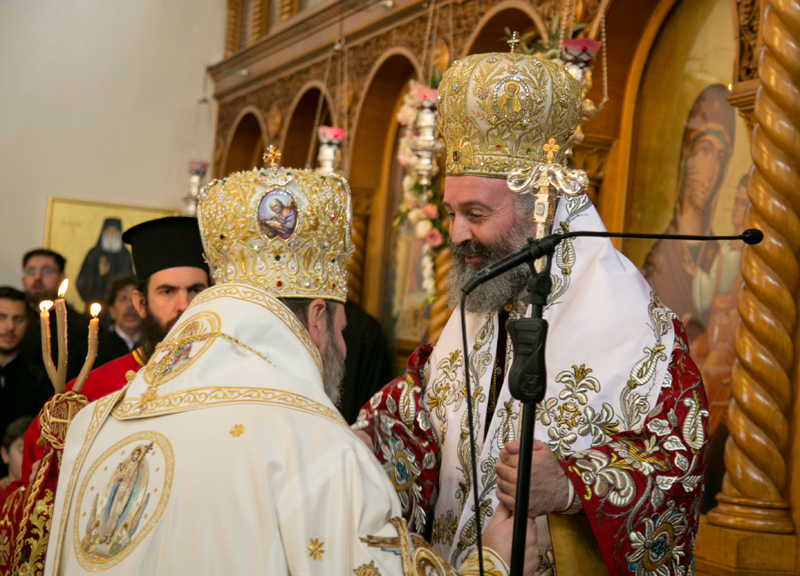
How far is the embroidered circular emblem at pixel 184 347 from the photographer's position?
70.3 inches

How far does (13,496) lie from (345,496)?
118cm

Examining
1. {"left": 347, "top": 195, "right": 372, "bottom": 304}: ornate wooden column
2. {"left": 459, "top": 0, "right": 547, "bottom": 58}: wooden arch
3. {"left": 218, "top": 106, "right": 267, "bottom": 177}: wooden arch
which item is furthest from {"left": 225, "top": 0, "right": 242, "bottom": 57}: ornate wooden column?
{"left": 459, "top": 0, "right": 547, "bottom": 58}: wooden arch

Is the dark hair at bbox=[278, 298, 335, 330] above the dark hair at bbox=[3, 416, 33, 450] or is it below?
above

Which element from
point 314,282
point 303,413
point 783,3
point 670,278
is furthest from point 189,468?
point 670,278

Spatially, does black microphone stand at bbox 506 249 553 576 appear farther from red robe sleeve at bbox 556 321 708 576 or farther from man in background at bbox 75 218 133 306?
man in background at bbox 75 218 133 306

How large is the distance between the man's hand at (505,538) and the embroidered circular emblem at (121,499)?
0.72m

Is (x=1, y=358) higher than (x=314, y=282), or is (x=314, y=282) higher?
(x=314, y=282)

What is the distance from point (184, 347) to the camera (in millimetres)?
1816

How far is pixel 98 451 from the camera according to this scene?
1783mm

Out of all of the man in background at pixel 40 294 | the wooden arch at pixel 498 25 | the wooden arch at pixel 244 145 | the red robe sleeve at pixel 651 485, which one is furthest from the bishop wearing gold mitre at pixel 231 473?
the wooden arch at pixel 244 145

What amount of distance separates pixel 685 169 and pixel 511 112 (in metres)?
2.62

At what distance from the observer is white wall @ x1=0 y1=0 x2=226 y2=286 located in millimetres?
10016

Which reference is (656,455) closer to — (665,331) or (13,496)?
(665,331)

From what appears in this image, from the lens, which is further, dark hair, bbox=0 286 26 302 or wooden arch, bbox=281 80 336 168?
wooden arch, bbox=281 80 336 168
